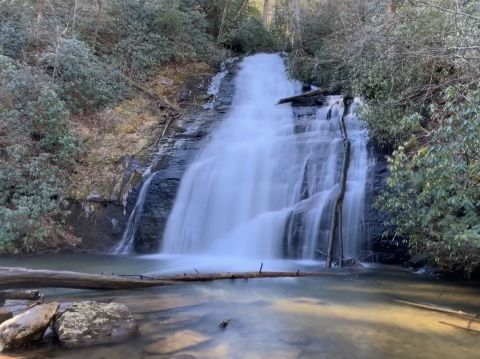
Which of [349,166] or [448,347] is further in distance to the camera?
[349,166]

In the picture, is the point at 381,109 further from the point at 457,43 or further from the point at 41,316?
the point at 41,316

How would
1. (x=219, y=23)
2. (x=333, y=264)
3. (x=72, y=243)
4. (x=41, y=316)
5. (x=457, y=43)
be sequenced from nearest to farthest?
1. (x=41, y=316)
2. (x=457, y=43)
3. (x=333, y=264)
4. (x=72, y=243)
5. (x=219, y=23)

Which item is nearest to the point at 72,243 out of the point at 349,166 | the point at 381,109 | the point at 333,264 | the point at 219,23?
the point at 333,264

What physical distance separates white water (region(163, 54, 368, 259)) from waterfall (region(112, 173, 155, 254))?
0.95 meters

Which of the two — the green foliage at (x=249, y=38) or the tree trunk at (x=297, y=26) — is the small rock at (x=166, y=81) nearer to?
the tree trunk at (x=297, y=26)

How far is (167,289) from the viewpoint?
7.72m

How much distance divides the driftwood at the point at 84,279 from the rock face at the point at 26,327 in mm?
1074

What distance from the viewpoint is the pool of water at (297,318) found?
520 cm

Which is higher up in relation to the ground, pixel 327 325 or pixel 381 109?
pixel 381 109

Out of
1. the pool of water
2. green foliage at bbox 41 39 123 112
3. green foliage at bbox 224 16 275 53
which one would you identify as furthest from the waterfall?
green foliage at bbox 224 16 275 53

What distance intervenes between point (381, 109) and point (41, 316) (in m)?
9.34

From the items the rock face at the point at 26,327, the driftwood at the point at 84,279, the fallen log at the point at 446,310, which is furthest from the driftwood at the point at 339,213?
the rock face at the point at 26,327

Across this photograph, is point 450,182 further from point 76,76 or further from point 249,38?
point 249,38

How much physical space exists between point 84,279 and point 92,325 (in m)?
1.60
